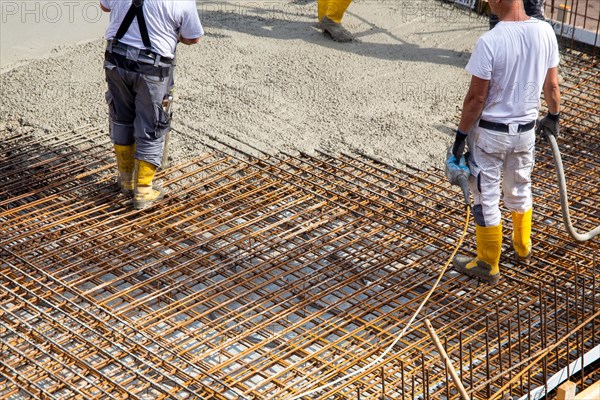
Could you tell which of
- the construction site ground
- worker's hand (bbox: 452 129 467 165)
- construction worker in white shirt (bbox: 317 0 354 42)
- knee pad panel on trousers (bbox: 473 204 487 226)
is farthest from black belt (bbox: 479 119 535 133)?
construction worker in white shirt (bbox: 317 0 354 42)

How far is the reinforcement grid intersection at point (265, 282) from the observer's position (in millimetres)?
Result: 5203

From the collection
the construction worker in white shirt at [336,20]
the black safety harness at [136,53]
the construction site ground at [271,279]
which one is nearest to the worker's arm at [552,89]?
the construction site ground at [271,279]

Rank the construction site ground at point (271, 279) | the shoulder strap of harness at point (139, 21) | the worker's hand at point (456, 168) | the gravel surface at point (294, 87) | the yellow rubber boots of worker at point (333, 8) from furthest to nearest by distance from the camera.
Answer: the yellow rubber boots of worker at point (333, 8) < the gravel surface at point (294, 87) < the shoulder strap of harness at point (139, 21) < the worker's hand at point (456, 168) < the construction site ground at point (271, 279)

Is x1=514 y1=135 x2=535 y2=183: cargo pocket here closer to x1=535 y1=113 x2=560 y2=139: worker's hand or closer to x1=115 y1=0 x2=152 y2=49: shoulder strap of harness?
x1=535 y1=113 x2=560 y2=139: worker's hand

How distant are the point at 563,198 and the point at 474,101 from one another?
80 cm

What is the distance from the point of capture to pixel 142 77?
6.39 m

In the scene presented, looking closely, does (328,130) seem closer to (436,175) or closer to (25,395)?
(436,175)

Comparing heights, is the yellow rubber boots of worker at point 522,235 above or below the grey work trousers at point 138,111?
below

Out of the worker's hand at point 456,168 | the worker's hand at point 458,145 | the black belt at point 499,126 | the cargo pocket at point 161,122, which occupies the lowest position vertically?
the cargo pocket at point 161,122

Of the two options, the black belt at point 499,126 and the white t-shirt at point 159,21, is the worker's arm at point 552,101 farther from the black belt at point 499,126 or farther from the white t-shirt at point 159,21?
the white t-shirt at point 159,21

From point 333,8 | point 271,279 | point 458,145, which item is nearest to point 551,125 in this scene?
point 458,145

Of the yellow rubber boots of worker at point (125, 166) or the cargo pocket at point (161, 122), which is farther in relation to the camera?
the yellow rubber boots of worker at point (125, 166)

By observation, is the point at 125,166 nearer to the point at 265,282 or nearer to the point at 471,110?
the point at 265,282

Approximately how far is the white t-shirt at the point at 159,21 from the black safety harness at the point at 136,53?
0.02 metres
